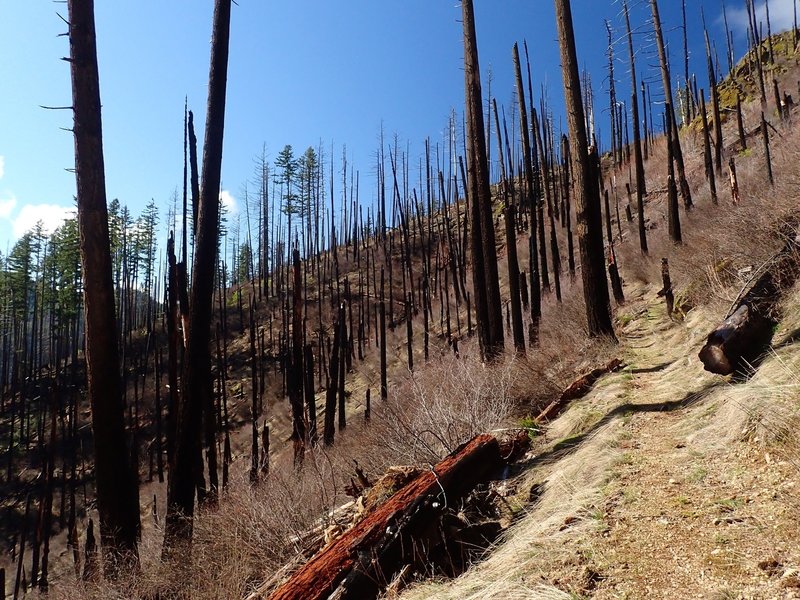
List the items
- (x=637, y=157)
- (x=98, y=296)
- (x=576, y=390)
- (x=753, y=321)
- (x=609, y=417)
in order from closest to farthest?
1. (x=753, y=321)
2. (x=609, y=417)
3. (x=98, y=296)
4. (x=576, y=390)
5. (x=637, y=157)

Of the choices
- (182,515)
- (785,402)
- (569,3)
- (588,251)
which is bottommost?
(182,515)

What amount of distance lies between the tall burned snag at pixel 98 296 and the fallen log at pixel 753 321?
19.0 feet

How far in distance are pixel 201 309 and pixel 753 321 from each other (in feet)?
19.4

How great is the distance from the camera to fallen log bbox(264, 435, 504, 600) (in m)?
2.99

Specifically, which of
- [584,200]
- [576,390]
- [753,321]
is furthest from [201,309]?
[584,200]

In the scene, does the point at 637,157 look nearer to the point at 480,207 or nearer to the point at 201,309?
the point at 480,207

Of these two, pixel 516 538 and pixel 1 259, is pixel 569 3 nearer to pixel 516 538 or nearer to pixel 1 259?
pixel 516 538

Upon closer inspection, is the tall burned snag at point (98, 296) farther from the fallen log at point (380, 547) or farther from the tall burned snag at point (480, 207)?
the tall burned snag at point (480, 207)

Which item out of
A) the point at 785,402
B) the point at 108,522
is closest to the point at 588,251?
the point at 785,402

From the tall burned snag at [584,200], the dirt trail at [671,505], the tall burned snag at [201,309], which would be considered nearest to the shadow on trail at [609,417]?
the dirt trail at [671,505]

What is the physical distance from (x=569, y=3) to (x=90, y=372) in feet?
29.2

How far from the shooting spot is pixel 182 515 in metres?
5.46

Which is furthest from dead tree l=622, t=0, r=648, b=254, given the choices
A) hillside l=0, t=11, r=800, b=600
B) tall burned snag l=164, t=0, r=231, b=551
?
tall burned snag l=164, t=0, r=231, b=551

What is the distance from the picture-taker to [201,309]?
20.1ft
